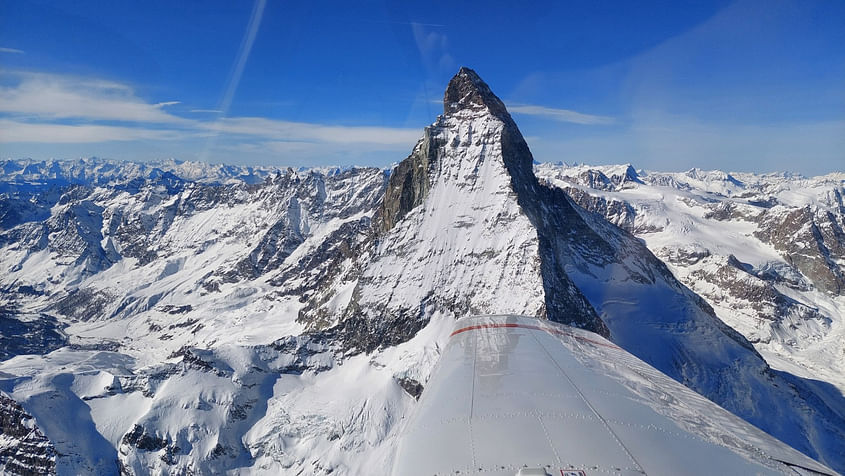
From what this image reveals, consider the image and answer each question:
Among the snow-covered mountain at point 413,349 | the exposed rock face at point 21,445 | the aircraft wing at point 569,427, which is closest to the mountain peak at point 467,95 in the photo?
the snow-covered mountain at point 413,349

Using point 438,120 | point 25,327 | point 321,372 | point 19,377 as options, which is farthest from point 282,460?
point 25,327

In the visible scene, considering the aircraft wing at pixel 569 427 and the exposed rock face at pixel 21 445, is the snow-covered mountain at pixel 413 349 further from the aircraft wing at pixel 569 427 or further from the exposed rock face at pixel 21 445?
the aircraft wing at pixel 569 427

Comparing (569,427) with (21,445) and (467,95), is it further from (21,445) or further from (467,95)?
(467,95)

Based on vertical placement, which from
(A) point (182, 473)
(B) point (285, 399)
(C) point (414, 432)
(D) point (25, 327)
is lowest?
(D) point (25, 327)

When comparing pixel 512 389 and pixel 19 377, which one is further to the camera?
pixel 19 377

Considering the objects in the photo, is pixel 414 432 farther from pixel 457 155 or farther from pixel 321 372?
pixel 457 155

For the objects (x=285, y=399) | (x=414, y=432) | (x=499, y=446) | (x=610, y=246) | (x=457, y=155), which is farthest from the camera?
(x=610, y=246)
